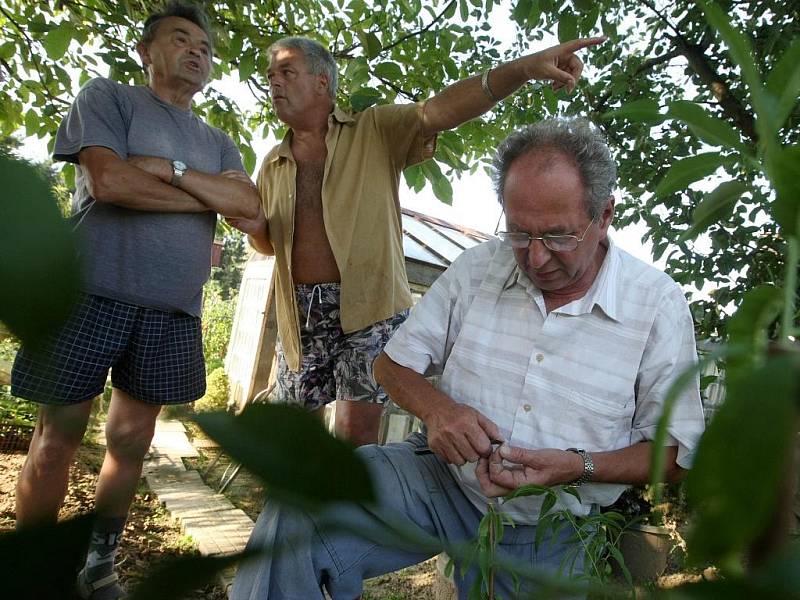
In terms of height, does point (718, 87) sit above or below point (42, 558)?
above

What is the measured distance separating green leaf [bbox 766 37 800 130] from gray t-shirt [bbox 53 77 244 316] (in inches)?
64.8

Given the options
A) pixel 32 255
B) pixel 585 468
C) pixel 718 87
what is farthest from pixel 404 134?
pixel 32 255

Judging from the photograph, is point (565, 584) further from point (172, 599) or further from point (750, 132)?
point (750, 132)

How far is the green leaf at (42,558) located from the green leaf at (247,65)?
268cm

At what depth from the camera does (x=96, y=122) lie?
1.85 metres

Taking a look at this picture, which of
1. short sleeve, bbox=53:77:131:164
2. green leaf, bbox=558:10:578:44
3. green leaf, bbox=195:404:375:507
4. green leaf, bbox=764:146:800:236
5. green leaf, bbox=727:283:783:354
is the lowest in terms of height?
green leaf, bbox=195:404:375:507

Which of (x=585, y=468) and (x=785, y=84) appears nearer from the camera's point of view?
(x=785, y=84)

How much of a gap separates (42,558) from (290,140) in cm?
255

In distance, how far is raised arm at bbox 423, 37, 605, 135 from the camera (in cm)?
181

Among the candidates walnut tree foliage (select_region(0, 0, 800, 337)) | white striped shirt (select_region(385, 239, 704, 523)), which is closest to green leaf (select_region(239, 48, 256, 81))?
walnut tree foliage (select_region(0, 0, 800, 337))

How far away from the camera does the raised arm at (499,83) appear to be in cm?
181

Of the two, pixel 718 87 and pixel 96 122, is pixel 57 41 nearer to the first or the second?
pixel 96 122

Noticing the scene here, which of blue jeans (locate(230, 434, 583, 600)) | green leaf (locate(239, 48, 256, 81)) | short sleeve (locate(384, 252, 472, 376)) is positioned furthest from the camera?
green leaf (locate(239, 48, 256, 81))

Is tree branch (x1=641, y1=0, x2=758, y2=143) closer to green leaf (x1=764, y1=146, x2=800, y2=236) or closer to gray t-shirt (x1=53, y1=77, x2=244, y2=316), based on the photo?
gray t-shirt (x1=53, y1=77, x2=244, y2=316)
